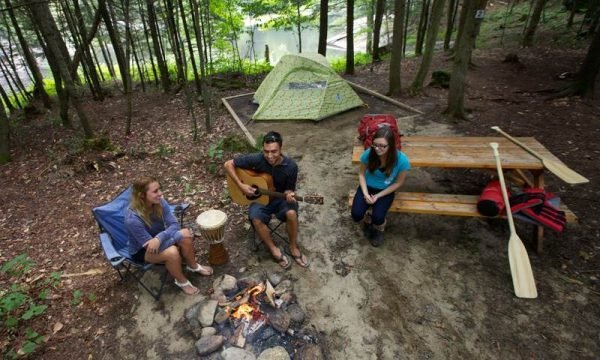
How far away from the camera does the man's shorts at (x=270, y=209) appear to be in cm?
332

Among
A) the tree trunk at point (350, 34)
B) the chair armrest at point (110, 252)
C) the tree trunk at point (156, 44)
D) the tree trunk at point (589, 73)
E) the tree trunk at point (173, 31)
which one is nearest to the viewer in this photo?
the chair armrest at point (110, 252)

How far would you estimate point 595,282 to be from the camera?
2961 mm

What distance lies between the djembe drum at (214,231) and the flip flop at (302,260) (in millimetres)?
814

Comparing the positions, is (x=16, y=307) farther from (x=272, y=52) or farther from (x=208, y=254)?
(x=272, y=52)

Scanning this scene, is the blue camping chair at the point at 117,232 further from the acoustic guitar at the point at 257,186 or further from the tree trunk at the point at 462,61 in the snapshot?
the tree trunk at the point at 462,61

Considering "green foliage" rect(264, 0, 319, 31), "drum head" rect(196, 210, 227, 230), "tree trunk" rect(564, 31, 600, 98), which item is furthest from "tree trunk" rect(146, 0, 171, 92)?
"tree trunk" rect(564, 31, 600, 98)

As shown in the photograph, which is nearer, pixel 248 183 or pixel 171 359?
pixel 171 359

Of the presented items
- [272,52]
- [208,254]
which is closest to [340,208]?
[208,254]

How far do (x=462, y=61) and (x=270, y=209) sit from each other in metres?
5.39

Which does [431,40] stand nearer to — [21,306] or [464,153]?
[464,153]

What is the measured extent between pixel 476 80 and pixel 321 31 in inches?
215

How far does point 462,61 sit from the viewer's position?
244 inches

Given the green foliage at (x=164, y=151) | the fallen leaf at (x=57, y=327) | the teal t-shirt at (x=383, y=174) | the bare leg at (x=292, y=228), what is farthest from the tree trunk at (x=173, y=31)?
the fallen leaf at (x=57, y=327)

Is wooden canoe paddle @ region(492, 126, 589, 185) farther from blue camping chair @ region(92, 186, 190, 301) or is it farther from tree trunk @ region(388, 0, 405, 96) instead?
tree trunk @ region(388, 0, 405, 96)
